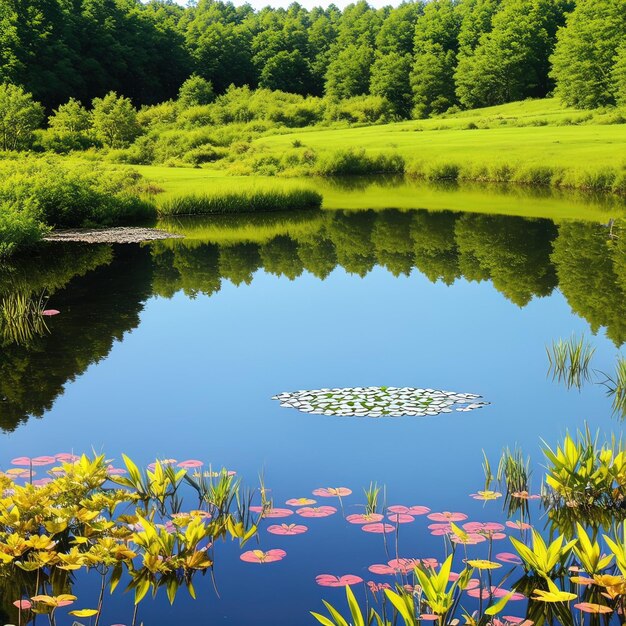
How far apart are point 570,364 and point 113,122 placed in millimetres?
47836

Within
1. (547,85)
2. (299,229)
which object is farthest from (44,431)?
(547,85)

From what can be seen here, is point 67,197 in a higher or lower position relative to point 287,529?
higher

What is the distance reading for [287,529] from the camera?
7.40 meters

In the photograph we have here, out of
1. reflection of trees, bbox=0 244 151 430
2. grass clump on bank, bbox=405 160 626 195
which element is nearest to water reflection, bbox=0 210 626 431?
reflection of trees, bbox=0 244 151 430

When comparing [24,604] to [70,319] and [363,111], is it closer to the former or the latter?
[70,319]

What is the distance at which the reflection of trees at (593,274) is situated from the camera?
52.0 feet

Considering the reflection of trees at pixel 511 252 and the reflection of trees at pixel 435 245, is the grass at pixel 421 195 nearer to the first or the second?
the reflection of trees at pixel 511 252

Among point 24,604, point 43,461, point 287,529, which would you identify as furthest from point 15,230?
point 24,604

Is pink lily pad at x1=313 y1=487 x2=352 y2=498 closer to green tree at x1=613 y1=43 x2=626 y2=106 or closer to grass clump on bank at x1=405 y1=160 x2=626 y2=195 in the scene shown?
grass clump on bank at x1=405 y1=160 x2=626 y2=195

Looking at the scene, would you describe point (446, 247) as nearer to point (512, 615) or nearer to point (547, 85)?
point (512, 615)

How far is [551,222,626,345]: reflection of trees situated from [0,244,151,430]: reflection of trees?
Answer: 316 inches

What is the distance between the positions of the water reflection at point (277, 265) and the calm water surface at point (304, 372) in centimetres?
7

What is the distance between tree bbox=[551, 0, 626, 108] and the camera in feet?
210

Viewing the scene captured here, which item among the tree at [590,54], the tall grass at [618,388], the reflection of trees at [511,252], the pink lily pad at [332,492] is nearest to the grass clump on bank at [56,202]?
the reflection of trees at [511,252]
